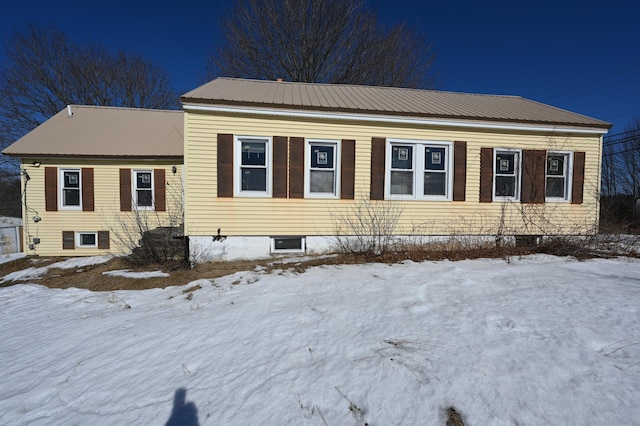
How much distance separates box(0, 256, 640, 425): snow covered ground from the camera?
7.36ft

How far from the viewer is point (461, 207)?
8.17 m

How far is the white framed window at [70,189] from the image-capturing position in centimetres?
1180

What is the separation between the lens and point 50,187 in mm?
11648

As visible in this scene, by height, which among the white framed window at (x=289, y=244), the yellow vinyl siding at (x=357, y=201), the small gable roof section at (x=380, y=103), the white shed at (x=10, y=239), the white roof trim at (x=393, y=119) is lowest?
the white shed at (x=10, y=239)

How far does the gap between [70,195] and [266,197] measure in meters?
10.3

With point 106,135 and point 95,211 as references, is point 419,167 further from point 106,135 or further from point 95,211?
point 106,135

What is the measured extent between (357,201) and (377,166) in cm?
113

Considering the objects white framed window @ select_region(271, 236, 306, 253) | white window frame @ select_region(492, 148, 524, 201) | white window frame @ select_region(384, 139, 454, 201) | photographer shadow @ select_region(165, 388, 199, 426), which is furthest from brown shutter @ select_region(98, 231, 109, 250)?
white window frame @ select_region(492, 148, 524, 201)

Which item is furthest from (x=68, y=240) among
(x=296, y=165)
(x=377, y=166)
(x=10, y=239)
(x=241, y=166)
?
(x=377, y=166)

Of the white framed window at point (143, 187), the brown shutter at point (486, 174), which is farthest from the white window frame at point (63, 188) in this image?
the brown shutter at point (486, 174)

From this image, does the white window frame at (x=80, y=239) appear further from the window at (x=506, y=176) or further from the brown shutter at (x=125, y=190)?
the window at (x=506, y=176)

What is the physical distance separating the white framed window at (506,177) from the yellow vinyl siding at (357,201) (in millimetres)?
235

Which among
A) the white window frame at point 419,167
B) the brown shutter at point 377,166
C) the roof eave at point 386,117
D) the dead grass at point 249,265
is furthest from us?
the white window frame at point 419,167

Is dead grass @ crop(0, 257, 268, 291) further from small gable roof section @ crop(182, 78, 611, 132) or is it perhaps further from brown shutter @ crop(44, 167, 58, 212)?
brown shutter @ crop(44, 167, 58, 212)
